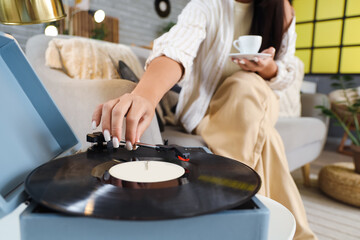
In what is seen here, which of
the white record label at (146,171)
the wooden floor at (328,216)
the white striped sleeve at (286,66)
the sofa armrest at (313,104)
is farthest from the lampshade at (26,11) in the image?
the sofa armrest at (313,104)

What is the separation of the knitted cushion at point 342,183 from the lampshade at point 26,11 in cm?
161

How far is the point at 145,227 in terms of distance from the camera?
0.24m

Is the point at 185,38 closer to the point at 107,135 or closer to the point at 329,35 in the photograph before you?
the point at 107,135

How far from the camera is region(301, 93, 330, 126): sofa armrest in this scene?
2.19 meters

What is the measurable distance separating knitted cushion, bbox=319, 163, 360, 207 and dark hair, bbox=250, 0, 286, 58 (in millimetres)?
922

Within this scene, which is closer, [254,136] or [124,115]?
[124,115]

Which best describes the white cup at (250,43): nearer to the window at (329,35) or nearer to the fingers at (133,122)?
the fingers at (133,122)

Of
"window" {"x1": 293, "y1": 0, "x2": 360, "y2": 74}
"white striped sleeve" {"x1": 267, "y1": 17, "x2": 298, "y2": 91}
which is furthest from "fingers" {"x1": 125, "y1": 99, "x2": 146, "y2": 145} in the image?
"window" {"x1": 293, "y1": 0, "x2": 360, "y2": 74}

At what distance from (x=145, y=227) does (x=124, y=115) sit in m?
0.21

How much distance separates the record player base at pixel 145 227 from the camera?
233 millimetres

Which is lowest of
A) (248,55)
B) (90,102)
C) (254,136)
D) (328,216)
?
(328,216)

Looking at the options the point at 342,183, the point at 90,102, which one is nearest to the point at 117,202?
the point at 90,102

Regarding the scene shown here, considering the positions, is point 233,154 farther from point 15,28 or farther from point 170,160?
point 15,28

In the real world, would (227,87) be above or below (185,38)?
below
